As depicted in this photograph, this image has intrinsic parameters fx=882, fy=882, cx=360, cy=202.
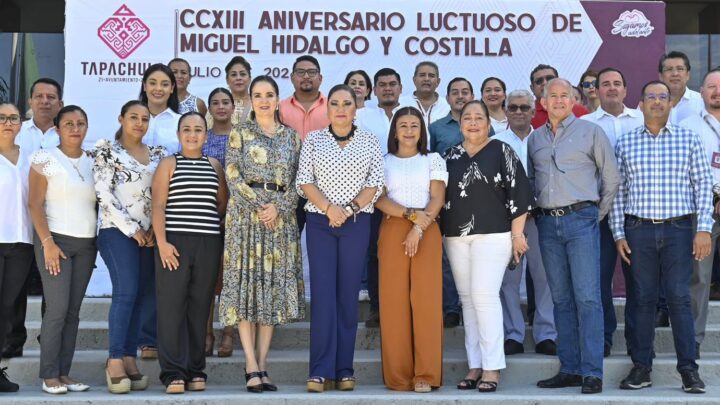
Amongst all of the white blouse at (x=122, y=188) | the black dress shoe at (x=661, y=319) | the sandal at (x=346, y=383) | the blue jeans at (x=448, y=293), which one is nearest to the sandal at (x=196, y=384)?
the sandal at (x=346, y=383)

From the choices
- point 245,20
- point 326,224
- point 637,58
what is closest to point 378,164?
point 326,224

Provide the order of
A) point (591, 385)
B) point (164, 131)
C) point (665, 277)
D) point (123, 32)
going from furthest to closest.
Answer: point (123, 32)
point (164, 131)
point (665, 277)
point (591, 385)

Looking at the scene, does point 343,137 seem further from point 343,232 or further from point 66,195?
point 66,195

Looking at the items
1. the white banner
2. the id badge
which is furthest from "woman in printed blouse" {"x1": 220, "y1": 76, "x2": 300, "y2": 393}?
the id badge

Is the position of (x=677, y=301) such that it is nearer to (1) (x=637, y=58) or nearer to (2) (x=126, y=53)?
(1) (x=637, y=58)

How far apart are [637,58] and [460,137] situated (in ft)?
8.15

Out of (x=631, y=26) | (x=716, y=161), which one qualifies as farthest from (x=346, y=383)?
(x=631, y=26)

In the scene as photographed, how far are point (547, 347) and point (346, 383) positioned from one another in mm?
1465

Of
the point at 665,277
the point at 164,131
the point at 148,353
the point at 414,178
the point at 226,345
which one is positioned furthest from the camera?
the point at 164,131

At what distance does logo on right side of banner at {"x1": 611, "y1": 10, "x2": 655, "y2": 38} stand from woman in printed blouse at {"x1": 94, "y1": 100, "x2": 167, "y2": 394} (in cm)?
444

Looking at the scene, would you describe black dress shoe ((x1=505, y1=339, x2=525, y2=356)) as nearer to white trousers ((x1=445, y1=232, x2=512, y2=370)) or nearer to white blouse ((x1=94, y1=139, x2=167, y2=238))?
white trousers ((x1=445, y1=232, x2=512, y2=370))

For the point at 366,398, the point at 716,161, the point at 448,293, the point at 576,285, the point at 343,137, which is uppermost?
the point at 343,137

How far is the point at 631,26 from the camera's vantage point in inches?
309

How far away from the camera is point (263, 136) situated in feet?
17.6
